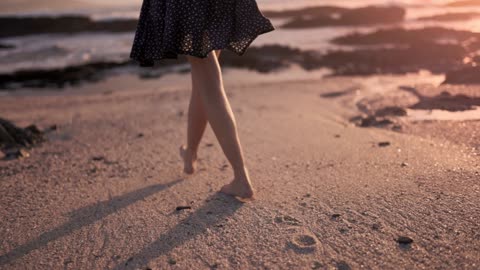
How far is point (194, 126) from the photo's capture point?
218 cm

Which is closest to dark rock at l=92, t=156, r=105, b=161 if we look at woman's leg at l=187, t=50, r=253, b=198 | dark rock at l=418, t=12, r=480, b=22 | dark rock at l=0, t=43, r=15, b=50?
woman's leg at l=187, t=50, r=253, b=198

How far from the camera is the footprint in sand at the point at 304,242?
148cm

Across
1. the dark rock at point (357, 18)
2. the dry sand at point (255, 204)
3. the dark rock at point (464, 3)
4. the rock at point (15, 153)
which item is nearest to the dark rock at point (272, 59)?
the dry sand at point (255, 204)

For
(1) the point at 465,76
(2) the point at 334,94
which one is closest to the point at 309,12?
(2) the point at 334,94

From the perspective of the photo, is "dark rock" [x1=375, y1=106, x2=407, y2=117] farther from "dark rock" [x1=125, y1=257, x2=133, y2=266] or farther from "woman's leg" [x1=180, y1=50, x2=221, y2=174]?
"dark rock" [x1=125, y1=257, x2=133, y2=266]

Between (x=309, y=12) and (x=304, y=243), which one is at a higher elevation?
(x=309, y=12)

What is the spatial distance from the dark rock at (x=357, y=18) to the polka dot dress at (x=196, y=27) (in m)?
14.4

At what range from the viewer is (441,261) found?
4.39 ft

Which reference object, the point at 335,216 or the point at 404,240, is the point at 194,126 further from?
the point at 404,240

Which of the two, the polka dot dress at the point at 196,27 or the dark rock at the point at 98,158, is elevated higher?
the polka dot dress at the point at 196,27

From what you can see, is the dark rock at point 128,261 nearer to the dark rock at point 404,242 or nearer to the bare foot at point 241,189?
the bare foot at point 241,189

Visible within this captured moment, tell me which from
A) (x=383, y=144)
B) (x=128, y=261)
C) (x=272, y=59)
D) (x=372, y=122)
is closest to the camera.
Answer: (x=128, y=261)

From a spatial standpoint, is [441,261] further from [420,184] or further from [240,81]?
[240,81]

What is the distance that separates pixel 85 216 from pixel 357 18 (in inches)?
658
